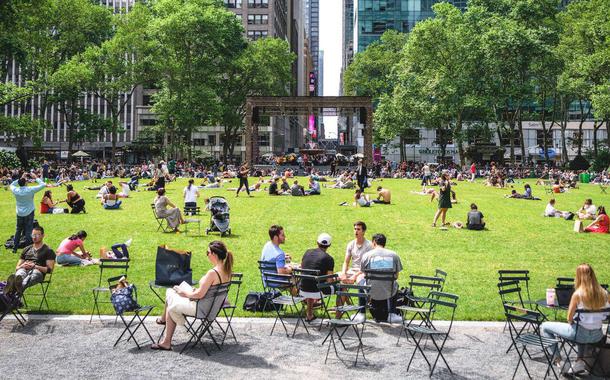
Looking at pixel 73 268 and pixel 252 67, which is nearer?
pixel 73 268

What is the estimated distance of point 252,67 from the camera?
235 feet

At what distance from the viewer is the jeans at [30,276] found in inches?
385

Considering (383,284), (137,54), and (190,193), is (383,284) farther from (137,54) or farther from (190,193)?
(137,54)

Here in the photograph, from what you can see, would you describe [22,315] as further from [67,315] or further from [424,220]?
[424,220]

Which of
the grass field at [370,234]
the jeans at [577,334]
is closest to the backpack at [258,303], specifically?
the grass field at [370,234]

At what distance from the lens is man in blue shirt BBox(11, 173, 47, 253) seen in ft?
47.7

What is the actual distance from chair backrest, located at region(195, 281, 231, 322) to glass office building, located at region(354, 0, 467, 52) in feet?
330

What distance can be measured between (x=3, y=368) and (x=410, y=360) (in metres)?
5.06

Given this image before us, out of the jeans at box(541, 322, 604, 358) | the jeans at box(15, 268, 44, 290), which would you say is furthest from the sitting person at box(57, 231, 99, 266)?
the jeans at box(541, 322, 604, 358)

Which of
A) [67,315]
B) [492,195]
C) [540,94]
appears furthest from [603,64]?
[67,315]

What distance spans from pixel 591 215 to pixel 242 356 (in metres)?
18.6

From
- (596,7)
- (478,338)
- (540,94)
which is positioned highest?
(596,7)

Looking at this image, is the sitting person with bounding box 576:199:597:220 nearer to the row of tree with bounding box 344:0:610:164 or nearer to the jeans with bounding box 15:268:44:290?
the jeans with bounding box 15:268:44:290

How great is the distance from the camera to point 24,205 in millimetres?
14758
